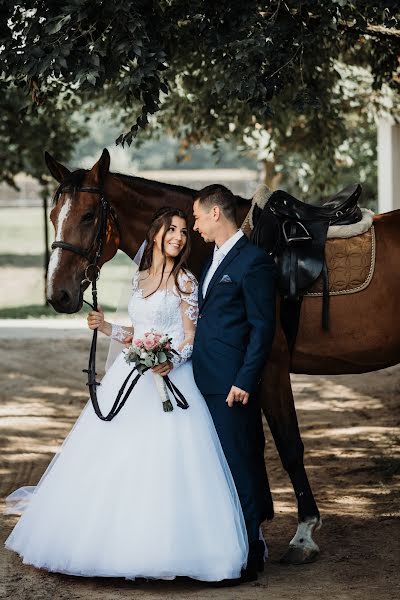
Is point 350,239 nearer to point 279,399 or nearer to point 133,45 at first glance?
point 279,399

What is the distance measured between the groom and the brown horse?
0.36 meters

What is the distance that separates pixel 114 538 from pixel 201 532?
0.44 metres

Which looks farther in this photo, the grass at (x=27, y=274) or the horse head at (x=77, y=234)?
the grass at (x=27, y=274)

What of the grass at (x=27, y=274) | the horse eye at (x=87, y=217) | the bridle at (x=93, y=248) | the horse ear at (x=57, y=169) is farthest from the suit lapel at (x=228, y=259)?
the grass at (x=27, y=274)

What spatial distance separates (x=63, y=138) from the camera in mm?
17609

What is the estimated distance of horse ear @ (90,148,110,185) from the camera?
5727 millimetres

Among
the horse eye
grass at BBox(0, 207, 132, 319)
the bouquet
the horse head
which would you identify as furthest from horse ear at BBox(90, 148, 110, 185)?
grass at BBox(0, 207, 132, 319)

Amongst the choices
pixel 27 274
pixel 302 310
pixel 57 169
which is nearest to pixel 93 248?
pixel 57 169

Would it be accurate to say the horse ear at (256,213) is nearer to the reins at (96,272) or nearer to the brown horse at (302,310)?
the brown horse at (302,310)

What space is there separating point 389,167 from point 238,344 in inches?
→ 438

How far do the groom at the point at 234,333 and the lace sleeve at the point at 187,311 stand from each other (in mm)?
61

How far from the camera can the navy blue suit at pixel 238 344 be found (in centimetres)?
524

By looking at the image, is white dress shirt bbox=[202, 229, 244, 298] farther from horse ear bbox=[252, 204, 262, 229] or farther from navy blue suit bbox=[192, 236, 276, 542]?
horse ear bbox=[252, 204, 262, 229]

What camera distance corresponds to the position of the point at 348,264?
5.98 meters
